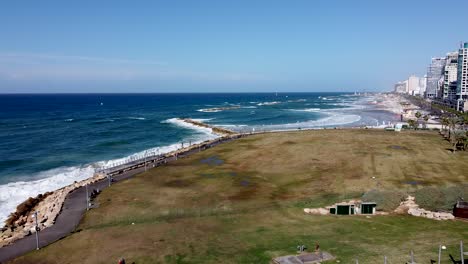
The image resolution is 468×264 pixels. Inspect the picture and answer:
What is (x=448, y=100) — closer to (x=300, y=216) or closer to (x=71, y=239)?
(x=300, y=216)

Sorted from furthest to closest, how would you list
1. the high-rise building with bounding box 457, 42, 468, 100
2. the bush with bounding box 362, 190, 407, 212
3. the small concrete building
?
1. the high-rise building with bounding box 457, 42, 468, 100
2. the bush with bounding box 362, 190, 407, 212
3. the small concrete building

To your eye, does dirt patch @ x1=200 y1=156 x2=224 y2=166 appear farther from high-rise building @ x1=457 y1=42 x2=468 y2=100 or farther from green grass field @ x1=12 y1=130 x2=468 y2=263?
high-rise building @ x1=457 y1=42 x2=468 y2=100

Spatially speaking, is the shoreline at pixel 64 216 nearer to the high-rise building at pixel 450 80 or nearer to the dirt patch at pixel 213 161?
the dirt patch at pixel 213 161

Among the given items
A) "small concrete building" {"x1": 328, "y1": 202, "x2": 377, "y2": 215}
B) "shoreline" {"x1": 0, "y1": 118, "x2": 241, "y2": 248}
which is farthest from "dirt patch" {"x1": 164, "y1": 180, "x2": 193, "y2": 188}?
"small concrete building" {"x1": 328, "y1": 202, "x2": 377, "y2": 215}

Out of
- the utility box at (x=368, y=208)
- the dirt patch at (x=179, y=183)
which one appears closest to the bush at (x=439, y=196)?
the utility box at (x=368, y=208)

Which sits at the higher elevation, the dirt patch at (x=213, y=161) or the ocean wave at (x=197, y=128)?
the dirt patch at (x=213, y=161)

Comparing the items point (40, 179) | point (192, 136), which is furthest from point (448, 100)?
point (40, 179)
